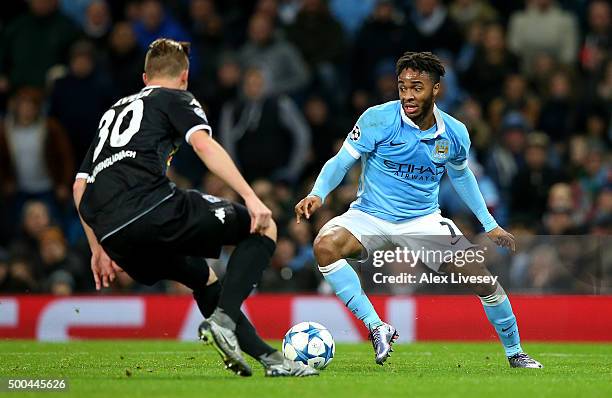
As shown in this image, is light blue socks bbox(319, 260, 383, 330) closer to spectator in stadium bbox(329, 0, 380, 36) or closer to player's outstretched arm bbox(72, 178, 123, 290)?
player's outstretched arm bbox(72, 178, 123, 290)

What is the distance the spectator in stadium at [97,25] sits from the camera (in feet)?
54.3

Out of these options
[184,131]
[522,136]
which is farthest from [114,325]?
[184,131]

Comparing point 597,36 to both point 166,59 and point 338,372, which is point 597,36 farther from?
point 166,59

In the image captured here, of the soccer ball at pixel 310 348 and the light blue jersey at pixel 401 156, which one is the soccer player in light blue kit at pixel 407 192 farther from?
the soccer ball at pixel 310 348

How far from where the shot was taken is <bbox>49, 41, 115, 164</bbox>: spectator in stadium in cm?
1559

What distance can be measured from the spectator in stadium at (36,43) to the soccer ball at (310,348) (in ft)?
27.6

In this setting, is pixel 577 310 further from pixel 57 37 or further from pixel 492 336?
pixel 57 37

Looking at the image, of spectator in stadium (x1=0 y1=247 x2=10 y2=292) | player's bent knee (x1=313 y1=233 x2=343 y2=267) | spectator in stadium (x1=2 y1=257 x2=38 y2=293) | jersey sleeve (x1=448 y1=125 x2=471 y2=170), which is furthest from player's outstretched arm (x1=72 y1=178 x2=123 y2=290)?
spectator in stadium (x1=0 y1=247 x2=10 y2=292)

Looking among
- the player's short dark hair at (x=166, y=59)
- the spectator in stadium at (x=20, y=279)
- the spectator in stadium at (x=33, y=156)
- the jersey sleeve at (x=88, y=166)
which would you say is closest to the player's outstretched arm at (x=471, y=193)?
the player's short dark hair at (x=166, y=59)

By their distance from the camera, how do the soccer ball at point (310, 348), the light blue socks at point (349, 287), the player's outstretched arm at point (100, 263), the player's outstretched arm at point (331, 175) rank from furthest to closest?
the light blue socks at point (349, 287)
the player's outstretched arm at point (331, 175)
the soccer ball at point (310, 348)
the player's outstretched arm at point (100, 263)

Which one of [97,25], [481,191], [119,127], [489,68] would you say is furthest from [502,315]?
[97,25]

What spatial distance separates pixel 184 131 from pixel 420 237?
2915 millimetres

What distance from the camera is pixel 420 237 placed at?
9.70 metres

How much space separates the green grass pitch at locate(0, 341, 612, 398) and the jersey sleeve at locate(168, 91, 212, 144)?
5.01 feet
